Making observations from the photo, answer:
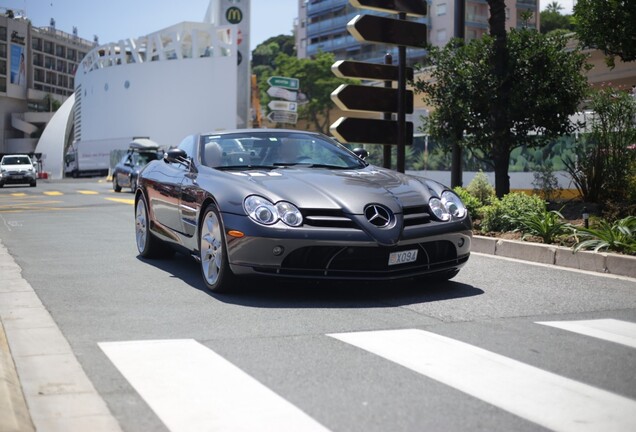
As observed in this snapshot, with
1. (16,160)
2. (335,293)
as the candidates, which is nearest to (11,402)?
(335,293)

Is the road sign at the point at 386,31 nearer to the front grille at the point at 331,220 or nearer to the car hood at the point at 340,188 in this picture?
the car hood at the point at 340,188

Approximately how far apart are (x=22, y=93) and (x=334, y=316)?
168 metres

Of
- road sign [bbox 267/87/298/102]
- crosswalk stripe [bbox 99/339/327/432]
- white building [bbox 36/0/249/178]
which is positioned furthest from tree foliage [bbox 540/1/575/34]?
crosswalk stripe [bbox 99/339/327/432]

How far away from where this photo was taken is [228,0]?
81.2 metres

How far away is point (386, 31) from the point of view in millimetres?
14875

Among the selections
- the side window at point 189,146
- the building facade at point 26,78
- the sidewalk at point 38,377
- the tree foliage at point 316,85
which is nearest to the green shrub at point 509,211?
the side window at point 189,146

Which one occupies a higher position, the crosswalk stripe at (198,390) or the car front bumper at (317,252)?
the car front bumper at (317,252)

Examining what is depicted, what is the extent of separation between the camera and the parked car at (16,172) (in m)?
41.8

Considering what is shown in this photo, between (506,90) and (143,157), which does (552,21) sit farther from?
(506,90)

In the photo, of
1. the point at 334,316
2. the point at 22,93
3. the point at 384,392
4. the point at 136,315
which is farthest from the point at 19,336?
the point at 22,93

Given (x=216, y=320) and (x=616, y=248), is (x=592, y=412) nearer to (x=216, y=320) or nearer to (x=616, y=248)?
(x=216, y=320)

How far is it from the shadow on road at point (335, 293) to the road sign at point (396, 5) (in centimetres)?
803

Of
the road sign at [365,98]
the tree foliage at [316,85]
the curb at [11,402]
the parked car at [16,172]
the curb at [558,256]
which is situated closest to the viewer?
the curb at [11,402]

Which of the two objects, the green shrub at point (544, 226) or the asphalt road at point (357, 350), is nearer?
the asphalt road at point (357, 350)
